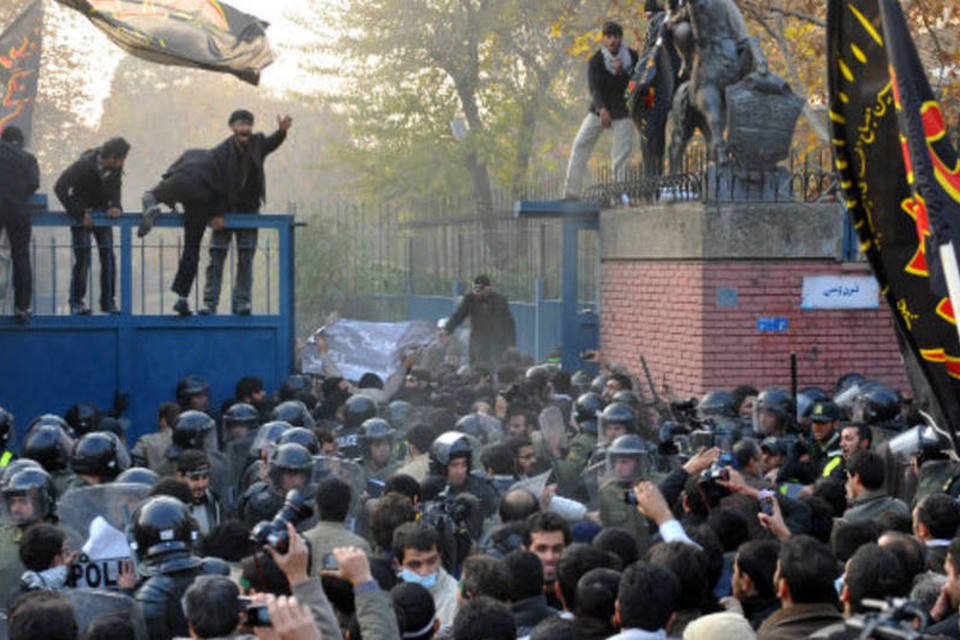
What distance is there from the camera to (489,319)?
18.5 m

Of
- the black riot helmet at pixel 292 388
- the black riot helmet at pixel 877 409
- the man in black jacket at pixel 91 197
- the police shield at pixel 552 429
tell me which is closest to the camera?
the black riot helmet at pixel 877 409

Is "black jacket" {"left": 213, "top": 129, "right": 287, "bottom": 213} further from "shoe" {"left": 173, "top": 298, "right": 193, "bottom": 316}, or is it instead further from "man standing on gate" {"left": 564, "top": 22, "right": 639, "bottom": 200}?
"man standing on gate" {"left": 564, "top": 22, "right": 639, "bottom": 200}

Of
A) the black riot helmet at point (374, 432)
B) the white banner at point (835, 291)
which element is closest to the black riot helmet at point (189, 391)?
the black riot helmet at point (374, 432)

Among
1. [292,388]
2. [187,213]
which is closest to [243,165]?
[187,213]

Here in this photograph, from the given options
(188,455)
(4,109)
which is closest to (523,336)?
(4,109)

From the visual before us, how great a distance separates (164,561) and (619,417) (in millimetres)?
4904

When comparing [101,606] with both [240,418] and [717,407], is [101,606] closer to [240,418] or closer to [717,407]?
[240,418]

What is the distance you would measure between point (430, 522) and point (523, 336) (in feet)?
45.9

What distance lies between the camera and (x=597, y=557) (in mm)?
6793

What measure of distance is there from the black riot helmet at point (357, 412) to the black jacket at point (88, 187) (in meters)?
4.72

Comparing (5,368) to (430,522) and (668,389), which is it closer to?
(668,389)

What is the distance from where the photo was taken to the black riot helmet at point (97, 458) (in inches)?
388

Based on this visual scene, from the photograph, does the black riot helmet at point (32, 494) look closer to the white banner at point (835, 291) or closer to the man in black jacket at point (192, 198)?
the man in black jacket at point (192, 198)

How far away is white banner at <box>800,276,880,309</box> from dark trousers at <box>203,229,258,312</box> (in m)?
5.29
